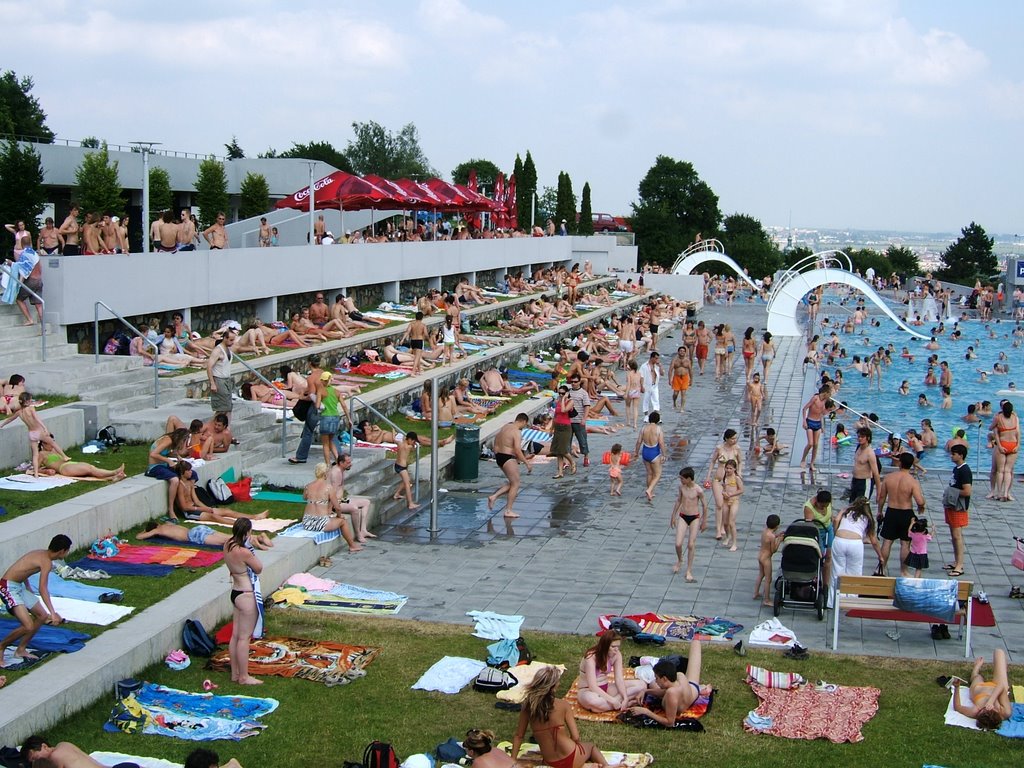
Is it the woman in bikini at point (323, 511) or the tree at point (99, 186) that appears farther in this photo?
the tree at point (99, 186)

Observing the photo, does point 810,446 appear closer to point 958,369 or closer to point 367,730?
point 367,730

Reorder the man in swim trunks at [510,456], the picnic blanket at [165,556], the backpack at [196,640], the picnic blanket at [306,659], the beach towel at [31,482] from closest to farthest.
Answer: the picnic blanket at [306,659]
the backpack at [196,640]
the picnic blanket at [165,556]
the beach towel at [31,482]
the man in swim trunks at [510,456]

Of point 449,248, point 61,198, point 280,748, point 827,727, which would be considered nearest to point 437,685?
point 280,748

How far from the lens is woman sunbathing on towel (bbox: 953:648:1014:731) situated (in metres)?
8.09

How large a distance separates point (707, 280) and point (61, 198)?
28883 mm

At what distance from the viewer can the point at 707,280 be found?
179 feet

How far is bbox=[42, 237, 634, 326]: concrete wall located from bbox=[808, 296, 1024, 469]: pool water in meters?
11.4

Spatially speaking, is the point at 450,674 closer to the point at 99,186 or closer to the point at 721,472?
the point at 721,472

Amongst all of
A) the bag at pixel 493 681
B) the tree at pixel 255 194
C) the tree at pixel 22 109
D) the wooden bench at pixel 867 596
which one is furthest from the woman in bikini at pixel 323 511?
the tree at pixel 22 109

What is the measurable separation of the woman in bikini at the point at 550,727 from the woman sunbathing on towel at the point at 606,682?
115cm

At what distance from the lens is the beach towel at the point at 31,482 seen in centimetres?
1193

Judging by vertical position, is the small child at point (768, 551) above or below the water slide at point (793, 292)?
below

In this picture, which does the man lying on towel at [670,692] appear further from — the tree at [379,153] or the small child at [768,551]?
the tree at [379,153]

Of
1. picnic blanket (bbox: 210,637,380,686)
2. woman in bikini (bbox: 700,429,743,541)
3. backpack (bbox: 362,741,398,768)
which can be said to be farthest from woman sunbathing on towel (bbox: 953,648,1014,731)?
woman in bikini (bbox: 700,429,743,541)
